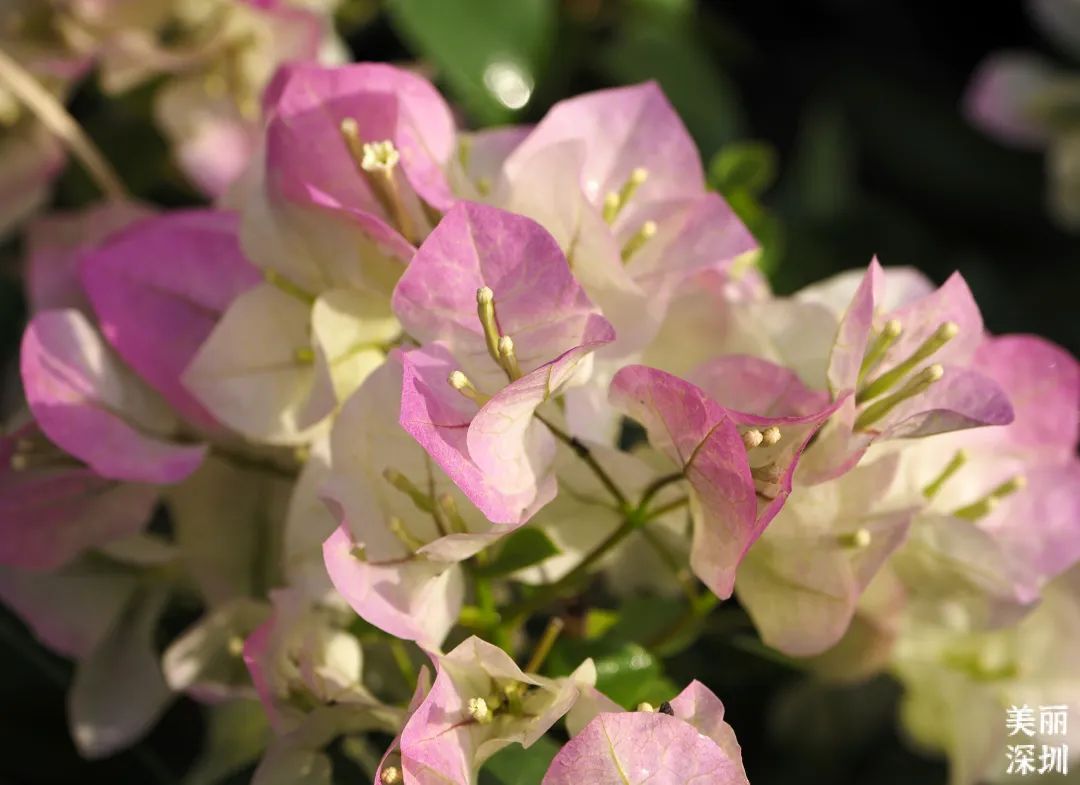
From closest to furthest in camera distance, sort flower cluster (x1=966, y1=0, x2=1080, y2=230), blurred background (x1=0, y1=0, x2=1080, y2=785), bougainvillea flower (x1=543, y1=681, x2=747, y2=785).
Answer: bougainvillea flower (x1=543, y1=681, x2=747, y2=785) → blurred background (x1=0, y1=0, x2=1080, y2=785) → flower cluster (x1=966, y1=0, x2=1080, y2=230)

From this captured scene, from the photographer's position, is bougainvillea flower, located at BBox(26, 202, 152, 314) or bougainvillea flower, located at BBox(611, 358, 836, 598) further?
bougainvillea flower, located at BBox(26, 202, 152, 314)

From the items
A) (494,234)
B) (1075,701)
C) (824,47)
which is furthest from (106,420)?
(824,47)

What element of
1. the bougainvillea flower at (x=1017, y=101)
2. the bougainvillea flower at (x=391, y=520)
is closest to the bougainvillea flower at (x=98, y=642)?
the bougainvillea flower at (x=391, y=520)

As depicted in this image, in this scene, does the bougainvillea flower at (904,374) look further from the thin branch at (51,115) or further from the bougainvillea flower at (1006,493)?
the thin branch at (51,115)

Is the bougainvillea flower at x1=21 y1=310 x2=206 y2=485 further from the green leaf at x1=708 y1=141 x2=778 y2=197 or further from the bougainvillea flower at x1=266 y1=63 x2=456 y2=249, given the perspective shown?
the green leaf at x1=708 y1=141 x2=778 y2=197

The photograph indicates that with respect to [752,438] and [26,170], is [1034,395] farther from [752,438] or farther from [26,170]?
[26,170]

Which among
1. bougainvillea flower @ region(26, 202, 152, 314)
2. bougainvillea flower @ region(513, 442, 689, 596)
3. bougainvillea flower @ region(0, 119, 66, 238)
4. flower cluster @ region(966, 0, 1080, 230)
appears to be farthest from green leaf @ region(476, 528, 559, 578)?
flower cluster @ region(966, 0, 1080, 230)

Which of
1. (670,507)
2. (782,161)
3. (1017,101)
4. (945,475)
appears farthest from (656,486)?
(782,161)
